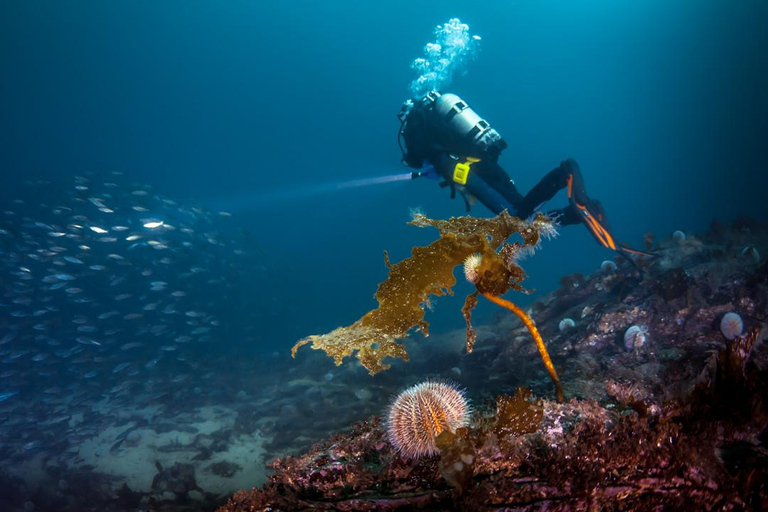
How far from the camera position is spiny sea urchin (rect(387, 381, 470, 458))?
2.16 m

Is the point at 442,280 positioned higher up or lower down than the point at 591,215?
lower down

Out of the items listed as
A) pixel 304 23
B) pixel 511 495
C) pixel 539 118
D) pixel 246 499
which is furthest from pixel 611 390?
pixel 539 118

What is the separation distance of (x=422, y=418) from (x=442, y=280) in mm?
1242

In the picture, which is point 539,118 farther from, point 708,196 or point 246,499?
point 246,499

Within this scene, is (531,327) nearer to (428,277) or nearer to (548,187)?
(428,277)

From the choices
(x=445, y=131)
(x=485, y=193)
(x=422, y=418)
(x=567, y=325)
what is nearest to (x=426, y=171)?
(x=445, y=131)

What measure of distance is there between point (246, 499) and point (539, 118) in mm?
117168

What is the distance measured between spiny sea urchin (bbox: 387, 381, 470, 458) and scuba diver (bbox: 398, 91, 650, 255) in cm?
629

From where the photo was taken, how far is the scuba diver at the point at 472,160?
7.97 metres

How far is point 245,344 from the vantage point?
1003 inches

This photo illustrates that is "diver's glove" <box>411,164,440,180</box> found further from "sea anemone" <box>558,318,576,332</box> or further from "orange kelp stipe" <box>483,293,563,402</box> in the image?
"orange kelp stipe" <box>483,293,563,402</box>

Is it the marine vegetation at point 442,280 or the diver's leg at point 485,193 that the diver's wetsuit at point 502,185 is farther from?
the marine vegetation at point 442,280

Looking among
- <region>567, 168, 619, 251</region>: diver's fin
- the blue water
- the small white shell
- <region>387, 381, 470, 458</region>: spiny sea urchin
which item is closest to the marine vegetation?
<region>387, 381, 470, 458</region>: spiny sea urchin

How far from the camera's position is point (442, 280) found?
10.1 ft
